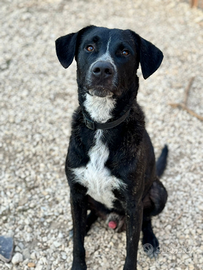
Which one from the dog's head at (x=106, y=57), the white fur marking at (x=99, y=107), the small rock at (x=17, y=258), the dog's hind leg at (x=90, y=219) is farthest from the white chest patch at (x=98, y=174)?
the small rock at (x=17, y=258)

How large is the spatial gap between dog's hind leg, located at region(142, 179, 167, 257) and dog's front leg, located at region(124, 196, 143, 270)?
1.43 feet

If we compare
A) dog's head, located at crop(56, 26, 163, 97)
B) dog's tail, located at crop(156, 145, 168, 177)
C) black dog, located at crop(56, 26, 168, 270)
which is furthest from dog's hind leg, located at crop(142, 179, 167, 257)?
dog's head, located at crop(56, 26, 163, 97)

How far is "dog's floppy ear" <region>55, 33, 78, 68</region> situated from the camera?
117 inches

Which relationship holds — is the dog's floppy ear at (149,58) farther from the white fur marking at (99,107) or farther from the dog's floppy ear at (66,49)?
the dog's floppy ear at (66,49)

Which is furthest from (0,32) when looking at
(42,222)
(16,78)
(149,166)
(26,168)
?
(149,166)

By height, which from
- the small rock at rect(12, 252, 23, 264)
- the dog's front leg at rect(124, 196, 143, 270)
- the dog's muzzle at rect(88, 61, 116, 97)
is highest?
the dog's muzzle at rect(88, 61, 116, 97)

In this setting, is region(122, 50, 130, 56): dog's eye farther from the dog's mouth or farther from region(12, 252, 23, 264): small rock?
region(12, 252, 23, 264): small rock

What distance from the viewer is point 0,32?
22.2 feet

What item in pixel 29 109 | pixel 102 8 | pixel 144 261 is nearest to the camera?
pixel 144 261

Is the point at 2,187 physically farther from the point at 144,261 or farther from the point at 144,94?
the point at 144,94

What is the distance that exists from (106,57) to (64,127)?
2461 millimetres

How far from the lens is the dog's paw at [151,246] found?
3.59 m

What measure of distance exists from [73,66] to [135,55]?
11.0ft

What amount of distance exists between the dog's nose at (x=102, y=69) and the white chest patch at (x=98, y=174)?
561 millimetres
